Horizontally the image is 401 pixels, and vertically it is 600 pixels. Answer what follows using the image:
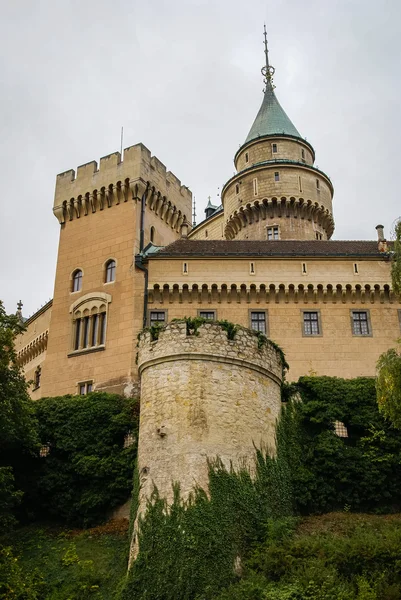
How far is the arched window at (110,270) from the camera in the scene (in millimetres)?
37906

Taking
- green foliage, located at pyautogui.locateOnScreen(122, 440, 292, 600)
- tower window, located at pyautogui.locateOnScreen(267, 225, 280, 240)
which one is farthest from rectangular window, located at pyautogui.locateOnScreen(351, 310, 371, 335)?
green foliage, located at pyautogui.locateOnScreen(122, 440, 292, 600)

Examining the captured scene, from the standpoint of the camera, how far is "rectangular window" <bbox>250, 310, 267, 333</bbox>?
35781 millimetres

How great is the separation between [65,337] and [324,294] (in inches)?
562

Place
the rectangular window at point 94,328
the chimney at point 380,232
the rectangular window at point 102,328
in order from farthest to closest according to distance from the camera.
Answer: the chimney at point 380,232 → the rectangular window at point 94,328 → the rectangular window at point 102,328

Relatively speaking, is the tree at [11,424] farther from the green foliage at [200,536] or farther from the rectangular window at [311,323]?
the rectangular window at [311,323]

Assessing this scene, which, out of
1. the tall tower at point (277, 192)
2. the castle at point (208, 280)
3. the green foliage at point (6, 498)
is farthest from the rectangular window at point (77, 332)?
the tall tower at point (277, 192)

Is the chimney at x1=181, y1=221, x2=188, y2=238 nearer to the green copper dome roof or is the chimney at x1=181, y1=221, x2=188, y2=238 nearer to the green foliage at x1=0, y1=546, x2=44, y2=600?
the green copper dome roof

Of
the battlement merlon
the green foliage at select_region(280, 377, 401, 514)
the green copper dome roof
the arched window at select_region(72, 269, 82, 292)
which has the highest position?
the green copper dome roof

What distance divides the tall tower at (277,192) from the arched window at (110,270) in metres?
10.8

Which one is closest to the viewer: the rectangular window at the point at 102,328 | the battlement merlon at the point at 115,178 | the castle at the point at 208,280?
the castle at the point at 208,280

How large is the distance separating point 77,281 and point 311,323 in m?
13.5

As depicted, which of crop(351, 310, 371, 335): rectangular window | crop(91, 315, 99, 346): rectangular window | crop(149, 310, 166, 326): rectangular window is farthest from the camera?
crop(91, 315, 99, 346): rectangular window

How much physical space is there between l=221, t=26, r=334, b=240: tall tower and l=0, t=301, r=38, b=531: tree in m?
21.9

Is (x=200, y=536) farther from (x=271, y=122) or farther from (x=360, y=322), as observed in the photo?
(x=271, y=122)
